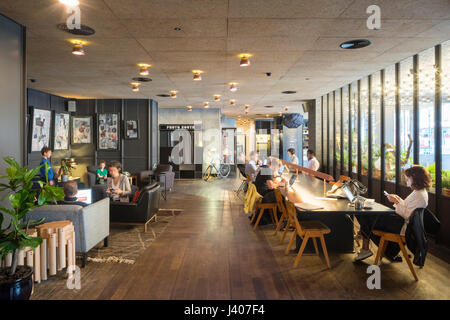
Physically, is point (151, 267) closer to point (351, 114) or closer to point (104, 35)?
point (104, 35)

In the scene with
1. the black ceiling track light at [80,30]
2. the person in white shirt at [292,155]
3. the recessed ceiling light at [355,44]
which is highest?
the recessed ceiling light at [355,44]

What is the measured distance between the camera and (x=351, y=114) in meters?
8.94

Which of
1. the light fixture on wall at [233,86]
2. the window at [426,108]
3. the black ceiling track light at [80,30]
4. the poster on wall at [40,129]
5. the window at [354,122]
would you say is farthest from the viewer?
the poster on wall at [40,129]

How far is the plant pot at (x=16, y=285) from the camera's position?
9.13 feet

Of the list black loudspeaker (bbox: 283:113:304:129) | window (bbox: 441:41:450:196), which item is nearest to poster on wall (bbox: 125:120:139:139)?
black loudspeaker (bbox: 283:113:304:129)

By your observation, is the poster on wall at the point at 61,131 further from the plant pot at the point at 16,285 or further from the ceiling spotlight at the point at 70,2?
the plant pot at the point at 16,285

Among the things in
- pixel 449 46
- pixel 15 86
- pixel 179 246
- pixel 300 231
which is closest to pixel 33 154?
pixel 15 86

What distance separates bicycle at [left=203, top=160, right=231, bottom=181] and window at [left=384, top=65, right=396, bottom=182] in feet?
28.3

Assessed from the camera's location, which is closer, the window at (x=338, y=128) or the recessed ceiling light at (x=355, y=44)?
the recessed ceiling light at (x=355, y=44)

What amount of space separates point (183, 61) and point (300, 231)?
3.93 m

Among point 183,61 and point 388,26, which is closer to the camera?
point 388,26

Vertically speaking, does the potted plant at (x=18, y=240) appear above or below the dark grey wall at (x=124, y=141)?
below

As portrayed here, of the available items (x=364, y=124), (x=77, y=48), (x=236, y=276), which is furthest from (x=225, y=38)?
(x=364, y=124)

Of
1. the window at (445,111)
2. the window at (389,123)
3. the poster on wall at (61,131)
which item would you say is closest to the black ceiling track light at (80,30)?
the window at (445,111)
